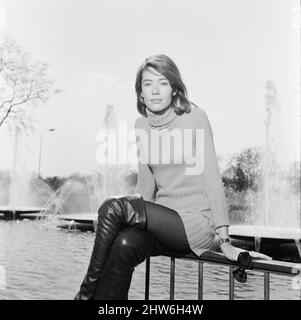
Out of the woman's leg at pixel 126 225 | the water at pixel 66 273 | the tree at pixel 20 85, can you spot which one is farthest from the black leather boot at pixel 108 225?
the tree at pixel 20 85

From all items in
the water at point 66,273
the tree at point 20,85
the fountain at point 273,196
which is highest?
the tree at point 20,85

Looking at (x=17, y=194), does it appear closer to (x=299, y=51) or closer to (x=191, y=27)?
(x=191, y=27)

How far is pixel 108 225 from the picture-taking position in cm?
95

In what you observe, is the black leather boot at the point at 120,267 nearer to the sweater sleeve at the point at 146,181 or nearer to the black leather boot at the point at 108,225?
the black leather boot at the point at 108,225

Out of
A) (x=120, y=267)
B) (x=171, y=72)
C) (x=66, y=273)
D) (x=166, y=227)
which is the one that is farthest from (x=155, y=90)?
(x=66, y=273)

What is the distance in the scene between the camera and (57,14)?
463 cm

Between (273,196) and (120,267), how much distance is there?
274 inches

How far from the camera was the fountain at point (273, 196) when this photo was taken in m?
6.88

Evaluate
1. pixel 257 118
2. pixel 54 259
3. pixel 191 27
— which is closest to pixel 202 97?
pixel 191 27

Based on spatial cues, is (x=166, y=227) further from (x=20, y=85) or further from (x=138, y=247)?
(x=20, y=85)

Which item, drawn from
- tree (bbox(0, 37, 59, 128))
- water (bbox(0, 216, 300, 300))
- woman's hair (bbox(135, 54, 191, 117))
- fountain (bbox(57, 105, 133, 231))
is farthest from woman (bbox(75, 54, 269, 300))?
fountain (bbox(57, 105, 133, 231))

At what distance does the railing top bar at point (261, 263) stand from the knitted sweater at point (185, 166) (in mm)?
54

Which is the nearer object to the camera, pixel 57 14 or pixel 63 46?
pixel 57 14

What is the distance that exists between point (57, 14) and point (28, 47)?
1.46ft
